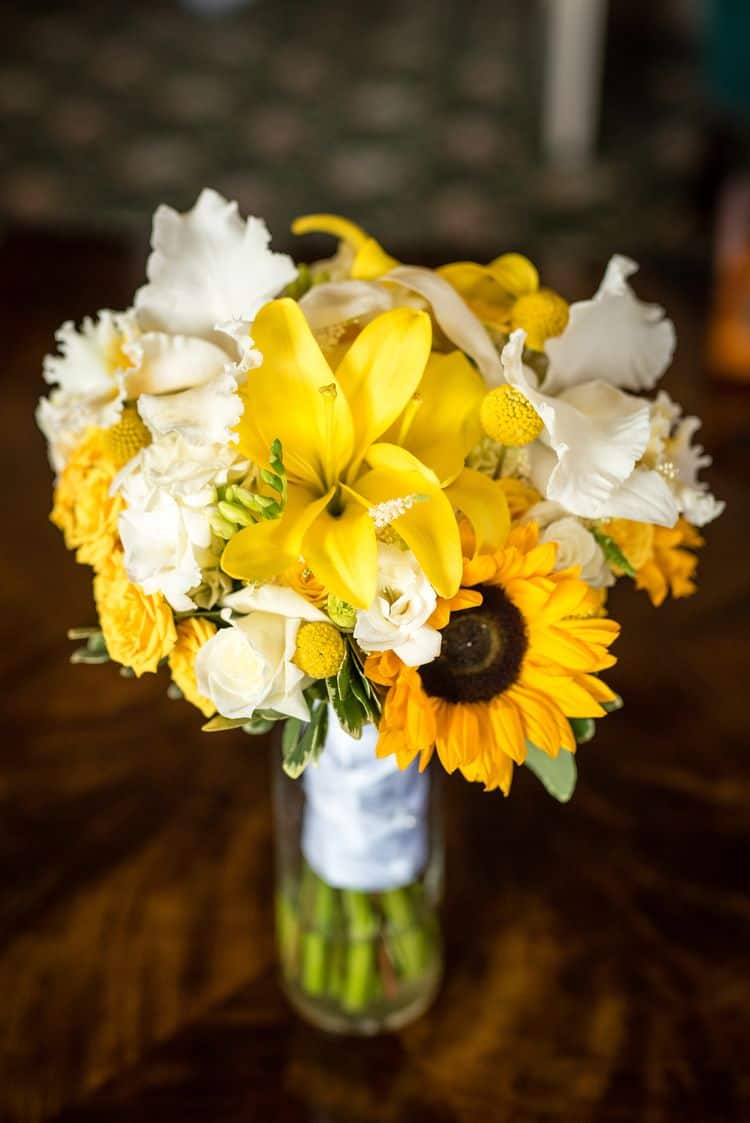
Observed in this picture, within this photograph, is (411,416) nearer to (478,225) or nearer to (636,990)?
(636,990)

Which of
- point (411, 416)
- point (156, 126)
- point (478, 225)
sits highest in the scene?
point (156, 126)

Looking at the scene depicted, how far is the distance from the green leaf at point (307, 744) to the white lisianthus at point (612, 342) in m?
0.21

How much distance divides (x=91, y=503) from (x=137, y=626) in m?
0.08

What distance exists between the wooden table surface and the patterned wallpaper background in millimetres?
1850

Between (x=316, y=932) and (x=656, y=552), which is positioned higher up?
(x=656, y=552)

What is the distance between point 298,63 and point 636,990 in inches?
142

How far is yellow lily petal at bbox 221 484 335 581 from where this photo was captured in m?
0.52

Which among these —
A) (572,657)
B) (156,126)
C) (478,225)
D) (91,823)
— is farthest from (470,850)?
(156,126)

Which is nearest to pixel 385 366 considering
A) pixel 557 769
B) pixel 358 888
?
pixel 557 769

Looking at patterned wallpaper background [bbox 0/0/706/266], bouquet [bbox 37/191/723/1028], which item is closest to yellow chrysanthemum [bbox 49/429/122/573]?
bouquet [bbox 37/191/723/1028]

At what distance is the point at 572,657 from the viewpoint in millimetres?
569

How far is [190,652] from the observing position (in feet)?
1.95

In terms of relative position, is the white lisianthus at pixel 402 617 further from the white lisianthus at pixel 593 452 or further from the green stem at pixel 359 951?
the green stem at pixel 359 951

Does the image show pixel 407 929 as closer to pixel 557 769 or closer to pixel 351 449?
pixel 557 769
